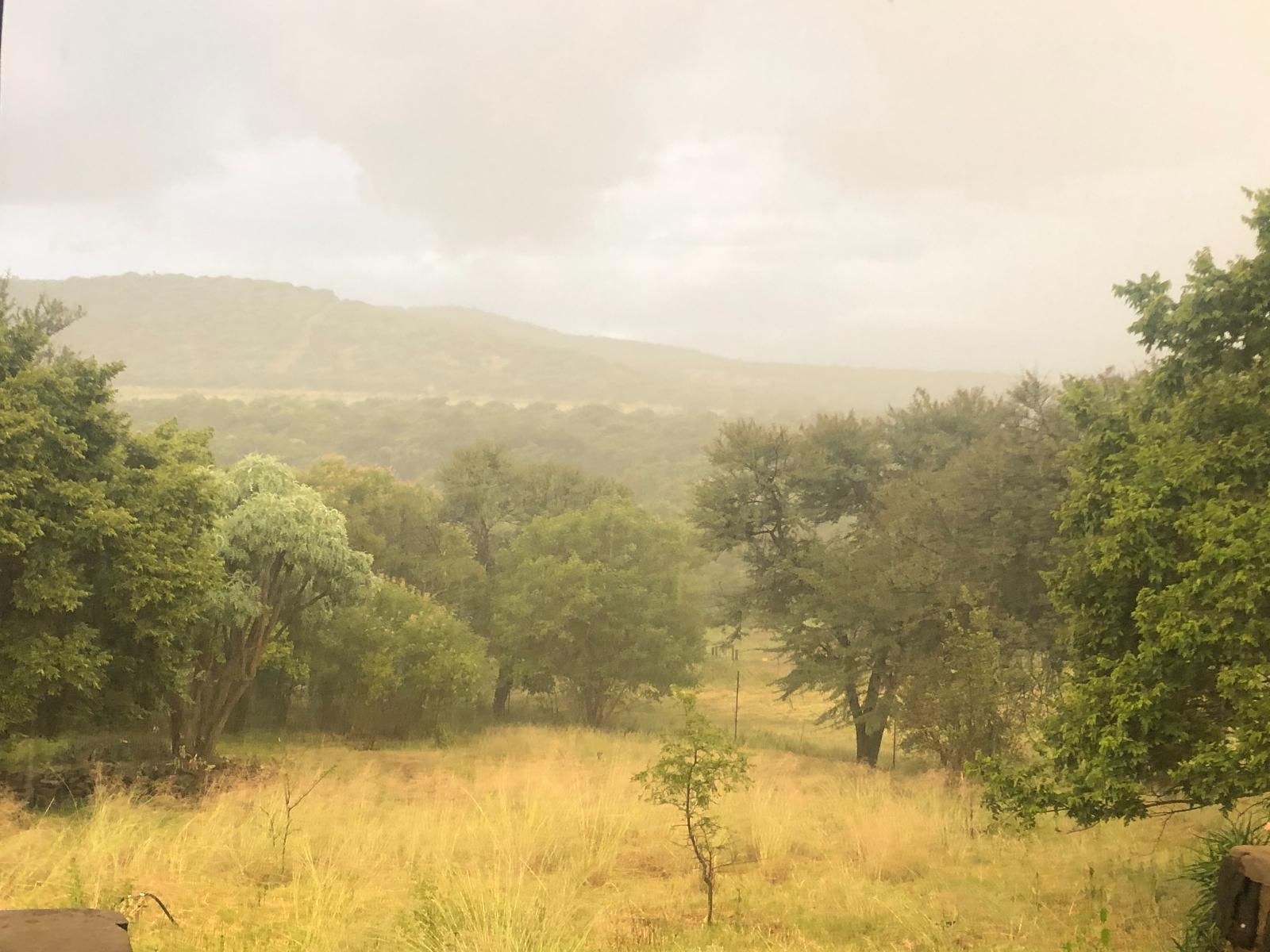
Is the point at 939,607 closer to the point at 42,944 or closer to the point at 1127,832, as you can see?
the point at 1127,832

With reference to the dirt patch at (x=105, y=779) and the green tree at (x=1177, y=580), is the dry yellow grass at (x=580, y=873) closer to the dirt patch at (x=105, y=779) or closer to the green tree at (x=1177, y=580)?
the dirt patch at (x=105, y=779)

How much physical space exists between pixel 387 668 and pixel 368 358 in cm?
13812

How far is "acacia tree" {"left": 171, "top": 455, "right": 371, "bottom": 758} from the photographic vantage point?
17.1m

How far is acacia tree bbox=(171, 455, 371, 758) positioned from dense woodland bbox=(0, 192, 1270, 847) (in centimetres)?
7

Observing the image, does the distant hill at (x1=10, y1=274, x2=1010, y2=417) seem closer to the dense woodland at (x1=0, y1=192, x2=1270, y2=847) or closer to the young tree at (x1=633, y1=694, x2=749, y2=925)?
the dense woodland at (x1=0, y1=192, x2=1270, y2=847)

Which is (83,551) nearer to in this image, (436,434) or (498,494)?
(498,494)

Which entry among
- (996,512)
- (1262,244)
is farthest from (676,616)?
(1262,244)

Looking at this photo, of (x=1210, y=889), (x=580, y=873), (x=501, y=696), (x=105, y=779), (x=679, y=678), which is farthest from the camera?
(x=501, y=696)

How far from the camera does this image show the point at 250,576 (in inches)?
703

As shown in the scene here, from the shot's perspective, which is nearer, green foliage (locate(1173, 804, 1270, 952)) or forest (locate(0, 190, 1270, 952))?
green foliage (locate(1173, 804, 1270, 952))

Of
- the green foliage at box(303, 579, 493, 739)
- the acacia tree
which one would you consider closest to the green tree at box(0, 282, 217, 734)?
the acacia tree

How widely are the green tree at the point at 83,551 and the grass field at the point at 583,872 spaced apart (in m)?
2.19

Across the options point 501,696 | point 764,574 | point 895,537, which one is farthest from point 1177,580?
point 501,696

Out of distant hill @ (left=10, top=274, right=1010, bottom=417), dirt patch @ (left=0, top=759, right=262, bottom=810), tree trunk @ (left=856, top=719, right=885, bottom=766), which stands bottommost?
tree trunk @ (left=856, top=719, right=885, bottom=766)
